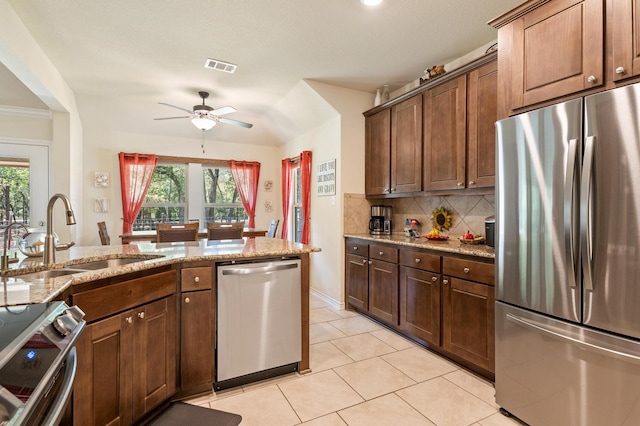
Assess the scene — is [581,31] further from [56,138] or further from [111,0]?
[56,138]

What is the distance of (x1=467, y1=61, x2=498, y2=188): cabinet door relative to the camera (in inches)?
94.7

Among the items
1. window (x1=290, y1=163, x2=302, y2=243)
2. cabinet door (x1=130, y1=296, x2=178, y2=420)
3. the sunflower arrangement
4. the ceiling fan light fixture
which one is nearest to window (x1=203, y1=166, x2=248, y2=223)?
window (x1=290, y1=163, x2=302, y2=243)

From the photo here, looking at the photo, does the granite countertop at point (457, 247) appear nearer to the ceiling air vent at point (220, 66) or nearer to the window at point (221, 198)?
the ceiling air vent at point (220, 66)

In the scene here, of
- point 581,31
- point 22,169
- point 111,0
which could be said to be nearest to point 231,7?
point 111,0

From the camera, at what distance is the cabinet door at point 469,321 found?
2152mm

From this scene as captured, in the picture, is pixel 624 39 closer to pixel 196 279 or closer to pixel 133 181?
pixel 196 279

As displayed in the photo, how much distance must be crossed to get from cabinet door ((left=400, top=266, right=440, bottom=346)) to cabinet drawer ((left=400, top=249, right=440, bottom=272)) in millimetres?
43

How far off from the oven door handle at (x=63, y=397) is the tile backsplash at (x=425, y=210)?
2.99 meters

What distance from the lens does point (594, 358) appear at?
1.44 m

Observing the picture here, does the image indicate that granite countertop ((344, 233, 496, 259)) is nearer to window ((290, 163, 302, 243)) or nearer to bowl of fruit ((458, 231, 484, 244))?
bowl of fruit ((458, 231, 484, 244))

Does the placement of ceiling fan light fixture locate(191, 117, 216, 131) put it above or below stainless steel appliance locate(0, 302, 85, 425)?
above

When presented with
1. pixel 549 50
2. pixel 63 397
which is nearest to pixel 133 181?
pixel 63 397

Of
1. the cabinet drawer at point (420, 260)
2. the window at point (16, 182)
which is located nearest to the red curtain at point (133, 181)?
the window at point (16, 182)

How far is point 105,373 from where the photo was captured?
1.48 metres
